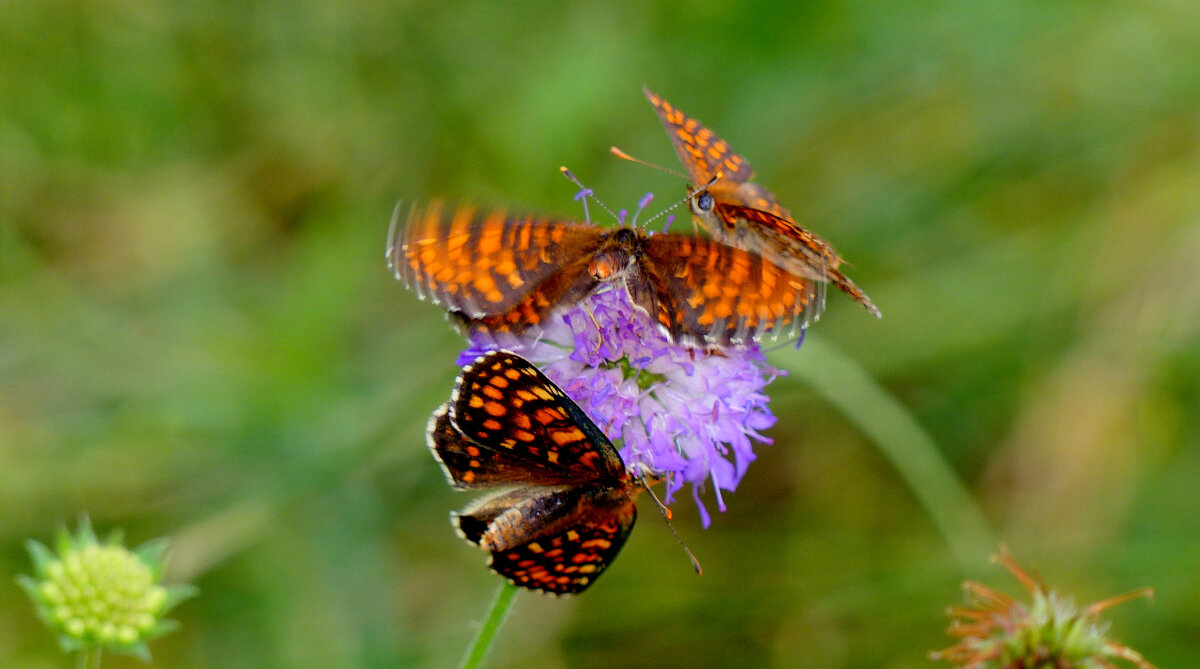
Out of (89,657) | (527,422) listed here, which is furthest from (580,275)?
(89,657)

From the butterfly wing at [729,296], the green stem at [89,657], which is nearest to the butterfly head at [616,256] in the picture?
the butterfly wing at [729,296]

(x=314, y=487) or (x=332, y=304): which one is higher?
(x=332, y=304)

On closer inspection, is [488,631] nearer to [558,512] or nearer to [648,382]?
[558,512]

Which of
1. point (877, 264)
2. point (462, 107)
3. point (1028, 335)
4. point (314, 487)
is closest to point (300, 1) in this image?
point (462, 107)

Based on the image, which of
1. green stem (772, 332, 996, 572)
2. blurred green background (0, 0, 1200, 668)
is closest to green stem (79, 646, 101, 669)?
blurred green background (0, 0, 1200, 668)

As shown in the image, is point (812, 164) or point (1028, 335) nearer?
point (1028, 335)

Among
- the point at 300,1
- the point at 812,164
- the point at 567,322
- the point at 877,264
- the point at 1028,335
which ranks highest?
the point at 300,1

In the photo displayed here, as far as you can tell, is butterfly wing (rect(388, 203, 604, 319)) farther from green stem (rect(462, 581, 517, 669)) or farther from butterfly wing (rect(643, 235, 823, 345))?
green stem (rect(462, 581, 517, 669))

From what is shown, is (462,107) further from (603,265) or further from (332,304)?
(603,265)
